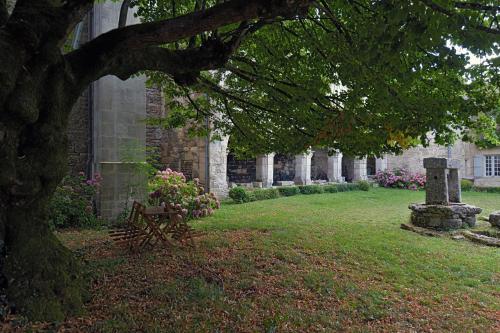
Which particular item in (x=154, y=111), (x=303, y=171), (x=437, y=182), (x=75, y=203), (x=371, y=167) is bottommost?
(x=75, y=203)

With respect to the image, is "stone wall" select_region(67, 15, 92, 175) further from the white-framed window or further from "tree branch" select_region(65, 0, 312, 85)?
the white-framed window

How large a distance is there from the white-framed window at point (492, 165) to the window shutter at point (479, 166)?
8.8 inches

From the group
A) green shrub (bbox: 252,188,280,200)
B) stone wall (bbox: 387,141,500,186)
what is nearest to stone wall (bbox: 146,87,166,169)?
green shrub (bbox: 252,188,280,200)

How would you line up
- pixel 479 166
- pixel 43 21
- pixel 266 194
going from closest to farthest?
pixel 43 21, pixel 266 194, pixel 479 166

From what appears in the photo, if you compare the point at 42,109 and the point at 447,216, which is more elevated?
the point at 42,109

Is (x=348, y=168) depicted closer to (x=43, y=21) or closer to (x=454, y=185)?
(x=454, y=185)

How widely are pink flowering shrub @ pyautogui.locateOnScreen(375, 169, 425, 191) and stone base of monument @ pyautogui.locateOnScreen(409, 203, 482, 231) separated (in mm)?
11741

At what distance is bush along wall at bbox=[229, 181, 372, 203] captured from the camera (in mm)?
12914

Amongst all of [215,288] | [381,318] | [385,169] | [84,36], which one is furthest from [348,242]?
[385,169]

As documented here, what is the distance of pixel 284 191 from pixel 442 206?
7.91 meters

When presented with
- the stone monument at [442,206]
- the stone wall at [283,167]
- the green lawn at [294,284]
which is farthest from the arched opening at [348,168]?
the green lawn at [294,284]

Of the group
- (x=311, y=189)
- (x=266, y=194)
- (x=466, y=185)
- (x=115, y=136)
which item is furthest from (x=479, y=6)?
(x=466, y=185)

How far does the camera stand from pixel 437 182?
9.13 metres

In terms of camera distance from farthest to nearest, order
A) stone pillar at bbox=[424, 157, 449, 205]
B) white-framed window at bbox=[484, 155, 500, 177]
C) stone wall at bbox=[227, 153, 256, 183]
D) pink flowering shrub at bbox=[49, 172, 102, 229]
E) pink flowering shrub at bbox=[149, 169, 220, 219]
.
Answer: white-framed window at bbox=[484, 155, 500, 177]
stone wall at bbox=[227, 153, 256, 183]
pink flowering shrub at bbox=[149, 169, 220, 219]
stone pillar at bbox=[424, 157, 449, 205]
pink flowering shrub at bbox=[49, 172, 102, 229]
